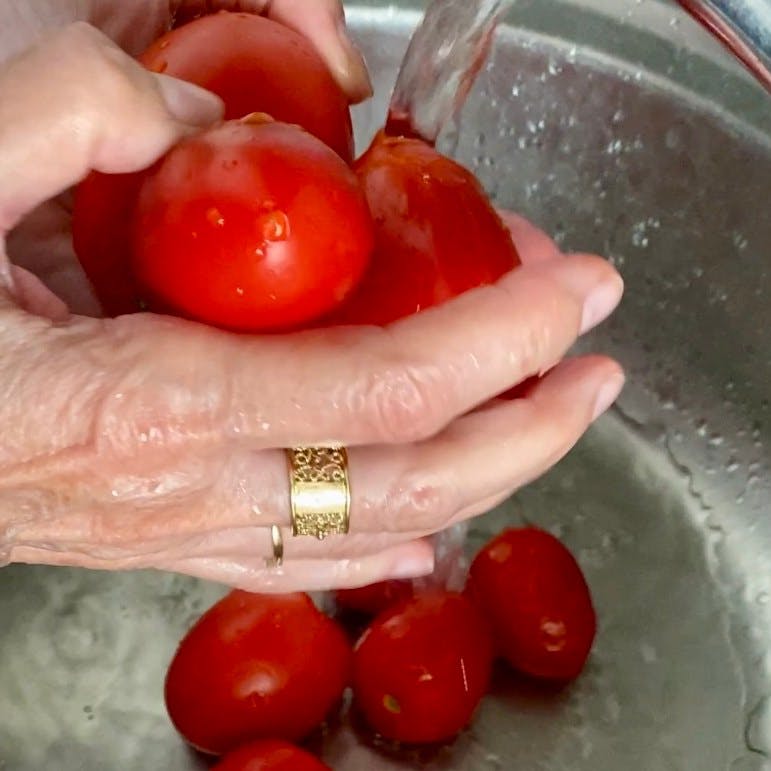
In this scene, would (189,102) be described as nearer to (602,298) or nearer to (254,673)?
(602,298)

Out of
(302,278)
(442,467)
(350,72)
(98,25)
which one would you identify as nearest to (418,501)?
Answer: (442,467)

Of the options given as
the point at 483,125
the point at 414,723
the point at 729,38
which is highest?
the point at 729,38

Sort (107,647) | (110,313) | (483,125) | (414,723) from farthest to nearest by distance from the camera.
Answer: (483,125) → (107,647) → (414,723) → (110,313)

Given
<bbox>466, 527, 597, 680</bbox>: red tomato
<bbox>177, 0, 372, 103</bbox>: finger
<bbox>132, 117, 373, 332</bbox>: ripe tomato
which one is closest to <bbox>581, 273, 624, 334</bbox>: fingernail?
<bbox>132, 117, 373, 332</bbox>: ripe tomato

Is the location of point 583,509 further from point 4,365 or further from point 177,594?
point 4,365

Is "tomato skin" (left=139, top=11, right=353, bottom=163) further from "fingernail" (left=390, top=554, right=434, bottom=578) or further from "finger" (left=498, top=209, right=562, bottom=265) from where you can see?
"fingernail" (left=390, top=554, right=434, bottom=578)

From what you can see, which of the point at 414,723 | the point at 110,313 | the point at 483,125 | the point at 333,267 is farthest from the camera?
the point at 483,125

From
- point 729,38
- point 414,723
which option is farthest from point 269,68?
point 414,723
